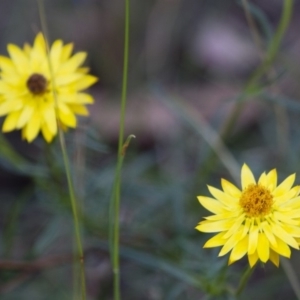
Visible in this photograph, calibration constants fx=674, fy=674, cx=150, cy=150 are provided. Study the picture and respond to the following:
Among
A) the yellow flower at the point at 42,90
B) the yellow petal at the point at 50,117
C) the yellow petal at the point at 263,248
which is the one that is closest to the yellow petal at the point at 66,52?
the yellow flower at the point at 42,90

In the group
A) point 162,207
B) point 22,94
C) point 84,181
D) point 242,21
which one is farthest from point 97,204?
point 242,21

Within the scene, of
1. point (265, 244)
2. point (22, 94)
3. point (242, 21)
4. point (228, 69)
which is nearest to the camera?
point (265, 244)

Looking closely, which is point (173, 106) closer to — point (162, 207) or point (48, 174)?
point (162, 207)

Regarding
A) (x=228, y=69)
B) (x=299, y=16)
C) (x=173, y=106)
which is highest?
(x=299, y=16)

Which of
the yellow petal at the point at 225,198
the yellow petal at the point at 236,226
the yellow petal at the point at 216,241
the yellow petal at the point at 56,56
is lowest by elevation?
the yellow petal at the point at 216,241

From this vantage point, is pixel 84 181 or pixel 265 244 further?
pixel 84 181

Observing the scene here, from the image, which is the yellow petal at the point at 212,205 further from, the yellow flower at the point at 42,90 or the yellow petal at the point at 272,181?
the yellow flower at the point at 42,90
